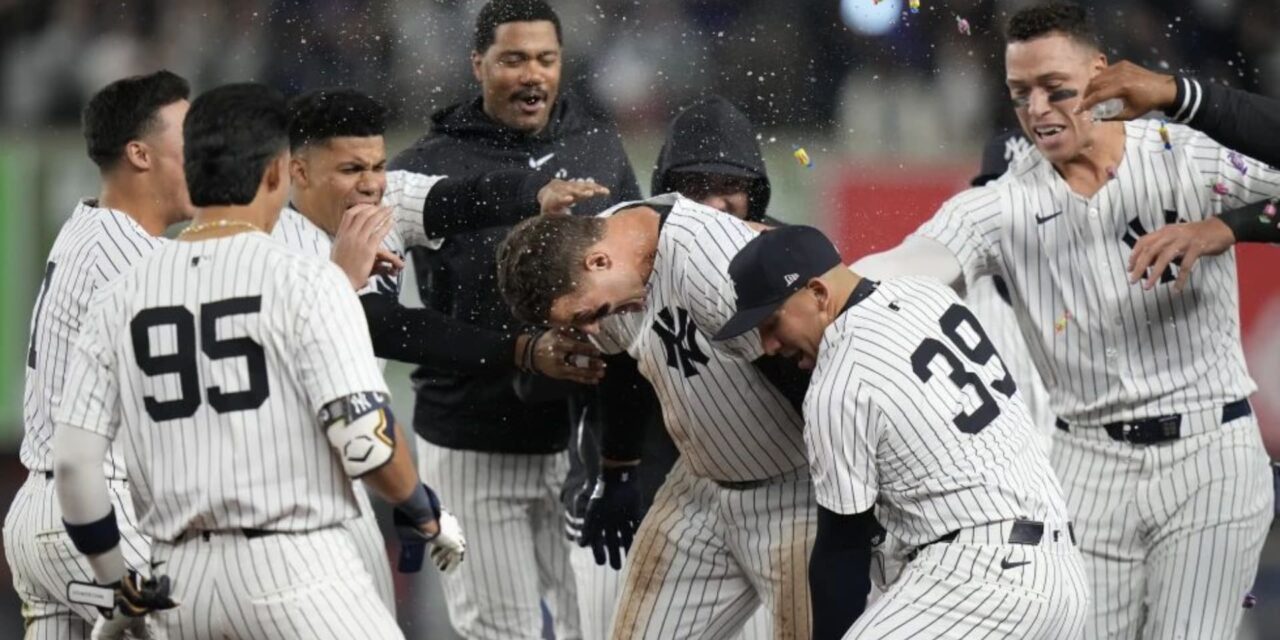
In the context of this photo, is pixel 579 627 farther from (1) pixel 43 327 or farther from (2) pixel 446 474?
(1) pixel 43 327

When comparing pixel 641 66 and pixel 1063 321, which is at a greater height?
pixel 641 66

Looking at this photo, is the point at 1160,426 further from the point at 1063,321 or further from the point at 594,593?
the point at 594,593

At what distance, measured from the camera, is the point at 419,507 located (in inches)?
178

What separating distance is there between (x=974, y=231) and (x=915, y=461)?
1.51 meters

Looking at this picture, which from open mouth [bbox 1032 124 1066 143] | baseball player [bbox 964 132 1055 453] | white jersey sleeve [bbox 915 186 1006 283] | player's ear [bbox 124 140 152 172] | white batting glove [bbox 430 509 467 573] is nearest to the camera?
white batting glove [bbox 430 509 467 573]

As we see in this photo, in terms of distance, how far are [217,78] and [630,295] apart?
19.4ft

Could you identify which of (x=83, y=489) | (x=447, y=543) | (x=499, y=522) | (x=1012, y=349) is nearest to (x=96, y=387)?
(x=83, y=489)

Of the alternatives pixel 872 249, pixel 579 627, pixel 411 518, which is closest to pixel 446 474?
pixel 579 627

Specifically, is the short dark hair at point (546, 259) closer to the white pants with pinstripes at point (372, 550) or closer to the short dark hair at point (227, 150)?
the white pants with pinstripes at point (372, 550)

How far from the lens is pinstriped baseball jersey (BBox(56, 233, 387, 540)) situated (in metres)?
4.21

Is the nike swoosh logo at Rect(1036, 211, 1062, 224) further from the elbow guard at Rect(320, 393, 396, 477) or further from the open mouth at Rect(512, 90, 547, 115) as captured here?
the elbow guard at Rect(320, 393, 396, 477)

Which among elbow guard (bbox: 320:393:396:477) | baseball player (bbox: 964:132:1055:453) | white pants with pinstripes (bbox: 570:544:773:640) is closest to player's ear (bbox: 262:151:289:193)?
elbow guard (bbox: 320:393:396:477)

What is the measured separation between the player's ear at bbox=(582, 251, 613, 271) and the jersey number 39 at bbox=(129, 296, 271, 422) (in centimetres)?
101

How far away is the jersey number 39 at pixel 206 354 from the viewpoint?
4223 millimetres
